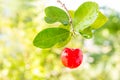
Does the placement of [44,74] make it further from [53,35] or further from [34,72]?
[53,35]

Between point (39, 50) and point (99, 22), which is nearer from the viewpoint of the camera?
point (99, 22)

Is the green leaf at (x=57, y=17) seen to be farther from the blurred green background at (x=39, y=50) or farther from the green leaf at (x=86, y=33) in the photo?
the blurred green background at (x=39, y=50)

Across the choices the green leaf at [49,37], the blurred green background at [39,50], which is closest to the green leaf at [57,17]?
the green leaf at [49,37]

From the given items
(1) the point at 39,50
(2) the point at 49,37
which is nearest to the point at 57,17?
(2) the point at 49,37

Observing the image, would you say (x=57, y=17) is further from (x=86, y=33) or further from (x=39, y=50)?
(x=39, y=50)

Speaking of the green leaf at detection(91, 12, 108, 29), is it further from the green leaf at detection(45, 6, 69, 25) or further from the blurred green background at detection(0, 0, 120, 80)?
the blurred green background at detection(0, 0, 120, 80)

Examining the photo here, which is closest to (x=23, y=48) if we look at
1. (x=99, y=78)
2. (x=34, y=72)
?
(x=34, y=72)

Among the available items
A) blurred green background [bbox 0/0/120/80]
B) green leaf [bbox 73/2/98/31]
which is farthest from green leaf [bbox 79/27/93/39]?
blurred green background [bbox 0/0/120/80]
